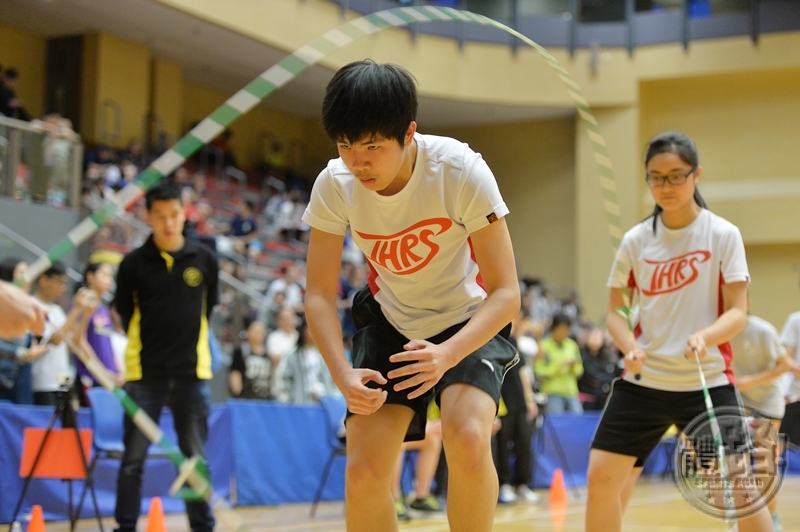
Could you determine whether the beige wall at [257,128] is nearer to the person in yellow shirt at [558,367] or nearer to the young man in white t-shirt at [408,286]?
the person in yellow shirt at [558,367]

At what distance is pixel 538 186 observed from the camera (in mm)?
23406

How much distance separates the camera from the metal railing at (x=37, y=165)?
1012 cm

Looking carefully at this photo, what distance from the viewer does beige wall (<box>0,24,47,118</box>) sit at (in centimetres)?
1769

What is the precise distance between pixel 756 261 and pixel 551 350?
11.8 m

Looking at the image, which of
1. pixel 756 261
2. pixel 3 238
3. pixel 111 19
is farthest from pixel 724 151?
pixel 3 238

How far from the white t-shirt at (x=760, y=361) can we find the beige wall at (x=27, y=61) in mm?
15505

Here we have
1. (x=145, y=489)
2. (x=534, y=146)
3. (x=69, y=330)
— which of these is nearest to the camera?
(x=69, y=330)

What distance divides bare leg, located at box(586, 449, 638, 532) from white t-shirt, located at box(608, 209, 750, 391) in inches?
14.3

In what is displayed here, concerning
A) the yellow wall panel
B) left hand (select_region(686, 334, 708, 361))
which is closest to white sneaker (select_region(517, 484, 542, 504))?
left hand (select_region(686, 334, 708, 361))

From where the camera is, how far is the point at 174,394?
5172 millimetres

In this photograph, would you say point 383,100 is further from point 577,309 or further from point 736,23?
point 736,23

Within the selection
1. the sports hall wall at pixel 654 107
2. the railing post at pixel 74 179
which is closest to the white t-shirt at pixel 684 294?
the railing post at pixel 74 179

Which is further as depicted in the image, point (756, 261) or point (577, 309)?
point (756, 261)

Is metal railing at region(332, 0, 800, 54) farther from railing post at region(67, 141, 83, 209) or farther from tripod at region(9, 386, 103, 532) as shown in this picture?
tripod at region(9, 386, 103, 532)
